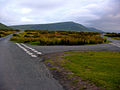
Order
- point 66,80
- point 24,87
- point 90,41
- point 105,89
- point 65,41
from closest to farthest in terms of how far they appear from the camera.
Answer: point 105,89
point 24,87
point 66,80
point 65,41
point 90,41

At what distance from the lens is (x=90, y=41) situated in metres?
22.0

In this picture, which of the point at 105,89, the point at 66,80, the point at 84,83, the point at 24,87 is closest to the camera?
the point at 105,89

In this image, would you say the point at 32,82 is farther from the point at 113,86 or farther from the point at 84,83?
the point at 113,86

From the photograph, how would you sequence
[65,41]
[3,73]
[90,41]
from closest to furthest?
[3,73]
[65,41]
[90,41]

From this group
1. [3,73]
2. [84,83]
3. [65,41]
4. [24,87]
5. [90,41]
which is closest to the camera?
[24,87]

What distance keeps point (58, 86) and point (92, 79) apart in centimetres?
114

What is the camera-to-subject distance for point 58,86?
3811 mm

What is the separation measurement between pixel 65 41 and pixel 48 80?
53.8ft

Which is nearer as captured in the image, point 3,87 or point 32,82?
point 3,87

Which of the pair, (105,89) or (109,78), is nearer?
(105,89)

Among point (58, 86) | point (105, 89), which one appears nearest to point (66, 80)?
point (58, 86)

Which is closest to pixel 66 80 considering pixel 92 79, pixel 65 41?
pixel 92 79

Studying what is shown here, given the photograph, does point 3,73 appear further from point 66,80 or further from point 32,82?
point 66,80

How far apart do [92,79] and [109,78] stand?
547mm
